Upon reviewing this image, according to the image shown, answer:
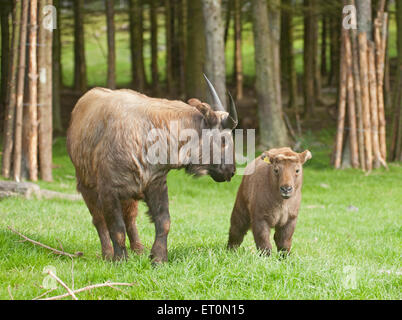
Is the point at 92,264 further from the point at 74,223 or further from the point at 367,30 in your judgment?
the point at 367,30

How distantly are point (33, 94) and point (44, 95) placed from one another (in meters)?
0.29

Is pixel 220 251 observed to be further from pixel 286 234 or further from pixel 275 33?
pixel 275 33

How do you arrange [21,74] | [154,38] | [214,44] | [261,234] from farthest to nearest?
1. [154,38]
2. [214,44]
3. [21,74]
4. [261,234]

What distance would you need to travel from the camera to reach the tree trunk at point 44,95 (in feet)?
39.7

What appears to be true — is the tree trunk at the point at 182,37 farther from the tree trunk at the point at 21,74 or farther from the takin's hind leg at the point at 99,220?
the takin's hind leg at the point at 99,220

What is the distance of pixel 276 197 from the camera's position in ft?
21.3

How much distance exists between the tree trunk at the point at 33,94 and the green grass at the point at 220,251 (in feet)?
2.10

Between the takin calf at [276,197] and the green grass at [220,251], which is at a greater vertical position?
the takin calf at [276,197]

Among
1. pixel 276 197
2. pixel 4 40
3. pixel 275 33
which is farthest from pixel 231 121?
pixel 4 40

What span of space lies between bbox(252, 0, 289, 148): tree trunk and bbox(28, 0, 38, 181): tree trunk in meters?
6.32

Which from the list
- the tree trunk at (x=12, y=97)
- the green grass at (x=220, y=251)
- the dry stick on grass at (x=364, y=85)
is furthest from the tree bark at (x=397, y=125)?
the tree trunk at (x=12, y=97)

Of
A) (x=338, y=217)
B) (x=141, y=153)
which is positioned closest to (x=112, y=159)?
(x=141, y=153)

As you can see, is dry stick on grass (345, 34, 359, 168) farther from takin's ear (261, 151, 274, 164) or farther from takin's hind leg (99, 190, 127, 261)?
takin's hind leg (99, 190, 127, 261)
